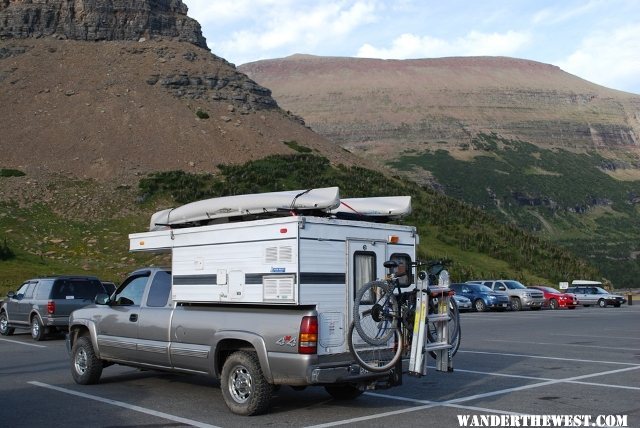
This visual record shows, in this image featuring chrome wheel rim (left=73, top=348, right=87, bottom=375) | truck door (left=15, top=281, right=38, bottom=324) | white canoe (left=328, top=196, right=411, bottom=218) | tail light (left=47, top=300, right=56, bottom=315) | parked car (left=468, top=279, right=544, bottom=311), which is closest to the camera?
white canoe (left=328, top=196, right=411, bottom=218)

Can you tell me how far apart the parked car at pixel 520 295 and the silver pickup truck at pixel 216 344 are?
92.0ft

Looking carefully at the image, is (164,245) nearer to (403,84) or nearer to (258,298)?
(258,298)

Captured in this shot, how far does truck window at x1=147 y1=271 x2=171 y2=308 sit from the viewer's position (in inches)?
452

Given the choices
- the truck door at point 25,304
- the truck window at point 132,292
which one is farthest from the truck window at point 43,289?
the truck window at point 132,292

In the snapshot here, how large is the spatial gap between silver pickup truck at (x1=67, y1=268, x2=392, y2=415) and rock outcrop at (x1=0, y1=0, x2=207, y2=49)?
71217 millimetres

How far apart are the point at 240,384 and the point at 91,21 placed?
247 feet

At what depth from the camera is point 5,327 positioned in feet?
73.1

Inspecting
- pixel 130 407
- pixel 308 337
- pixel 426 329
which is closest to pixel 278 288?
pixel 308 337

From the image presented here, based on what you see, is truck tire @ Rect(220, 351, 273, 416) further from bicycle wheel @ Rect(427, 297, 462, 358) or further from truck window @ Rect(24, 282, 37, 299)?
truck window @ Rect(24, 282, 37, 299)

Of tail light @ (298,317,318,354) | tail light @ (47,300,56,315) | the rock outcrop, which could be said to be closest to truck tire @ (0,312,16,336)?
tail light @ (47,300,56,315)

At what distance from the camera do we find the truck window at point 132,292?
471 inches

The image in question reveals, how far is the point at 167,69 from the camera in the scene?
242ft

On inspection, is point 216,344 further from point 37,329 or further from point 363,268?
point 37,329

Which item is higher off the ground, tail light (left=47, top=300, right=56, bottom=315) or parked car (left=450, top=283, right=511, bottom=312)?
tail light (left=47, top=300, right=56, bottom=315)
